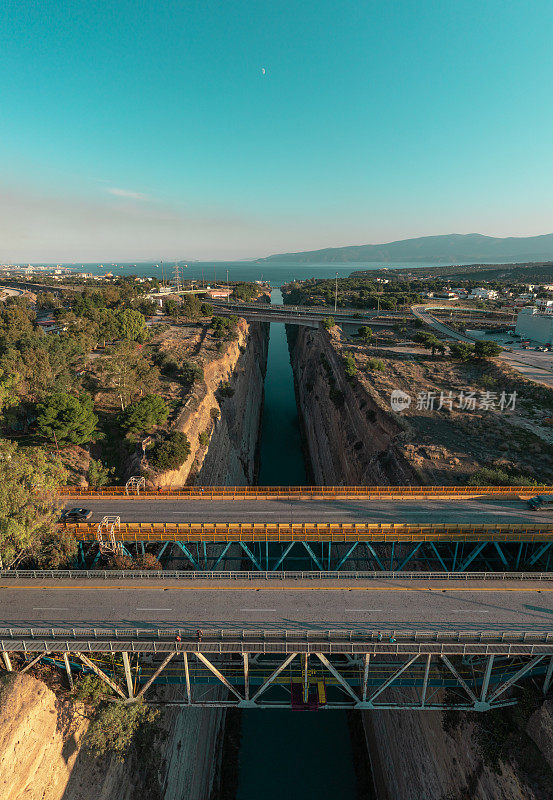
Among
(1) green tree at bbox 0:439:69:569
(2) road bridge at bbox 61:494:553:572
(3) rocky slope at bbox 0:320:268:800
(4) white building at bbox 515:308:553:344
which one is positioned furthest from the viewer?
(4) white building at bbox 515:308:553:344

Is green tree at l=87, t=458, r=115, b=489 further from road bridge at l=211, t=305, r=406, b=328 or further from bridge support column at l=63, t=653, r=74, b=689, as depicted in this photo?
road bridge at l=211, t=305, r=406, b=328

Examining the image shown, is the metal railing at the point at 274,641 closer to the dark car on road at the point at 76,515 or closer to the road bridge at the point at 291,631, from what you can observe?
the road bridge at the point at 291,631

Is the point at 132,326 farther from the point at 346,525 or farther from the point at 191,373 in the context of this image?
the point at 346,525

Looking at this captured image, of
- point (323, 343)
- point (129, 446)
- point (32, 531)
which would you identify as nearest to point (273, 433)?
point (323, 343)

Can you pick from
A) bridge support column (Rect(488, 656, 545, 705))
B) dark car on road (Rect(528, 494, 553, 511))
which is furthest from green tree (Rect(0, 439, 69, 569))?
dark car on road (Rect(528, 494, 553, 511))

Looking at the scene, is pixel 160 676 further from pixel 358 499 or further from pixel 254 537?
pixel 358 499
